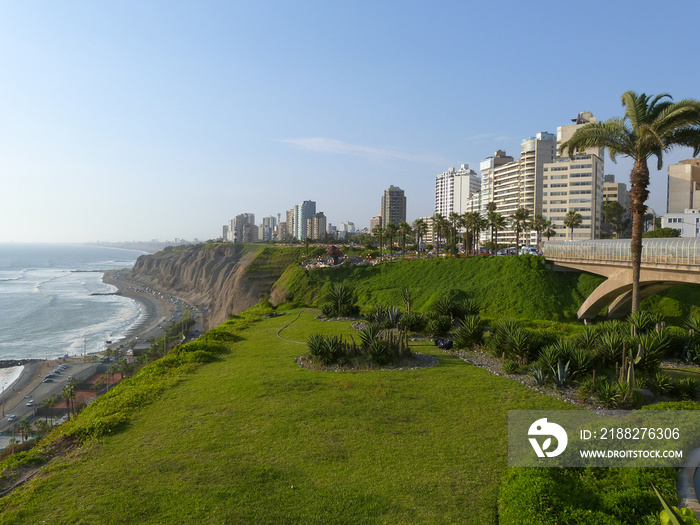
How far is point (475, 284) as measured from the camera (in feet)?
130

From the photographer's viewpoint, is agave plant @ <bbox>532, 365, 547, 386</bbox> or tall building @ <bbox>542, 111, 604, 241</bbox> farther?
tall building @ <bbox>542, 111, 604, 241</bbox>

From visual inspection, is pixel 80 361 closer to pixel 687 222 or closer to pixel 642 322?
pixel 642 322

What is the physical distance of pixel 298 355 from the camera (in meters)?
17.8

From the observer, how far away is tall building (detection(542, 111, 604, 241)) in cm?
8519

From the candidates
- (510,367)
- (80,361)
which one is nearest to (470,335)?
(510,367)

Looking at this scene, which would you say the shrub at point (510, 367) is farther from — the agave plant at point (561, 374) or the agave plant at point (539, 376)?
the agave plant at point (561, 374)

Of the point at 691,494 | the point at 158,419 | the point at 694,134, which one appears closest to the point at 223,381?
the point at 158,419

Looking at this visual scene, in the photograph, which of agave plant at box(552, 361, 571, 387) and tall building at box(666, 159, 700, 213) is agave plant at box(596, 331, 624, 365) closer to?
agave plant at box(552, 361, 571, 387)

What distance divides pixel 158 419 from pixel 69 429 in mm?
2190

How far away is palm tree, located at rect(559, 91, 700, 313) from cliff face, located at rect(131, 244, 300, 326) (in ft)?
129

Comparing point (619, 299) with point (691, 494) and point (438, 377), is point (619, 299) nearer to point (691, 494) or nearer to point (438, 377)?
point (438, 377)

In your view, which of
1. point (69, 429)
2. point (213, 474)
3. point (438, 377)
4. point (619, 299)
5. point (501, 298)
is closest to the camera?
point (213, 474)

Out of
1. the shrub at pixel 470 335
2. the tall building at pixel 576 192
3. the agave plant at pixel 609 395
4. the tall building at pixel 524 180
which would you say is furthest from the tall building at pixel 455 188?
the agave plant at pixel 609 395

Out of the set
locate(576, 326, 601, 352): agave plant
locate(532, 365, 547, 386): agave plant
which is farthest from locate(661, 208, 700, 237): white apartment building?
locate(532, 365, 547, 386): agave plant
